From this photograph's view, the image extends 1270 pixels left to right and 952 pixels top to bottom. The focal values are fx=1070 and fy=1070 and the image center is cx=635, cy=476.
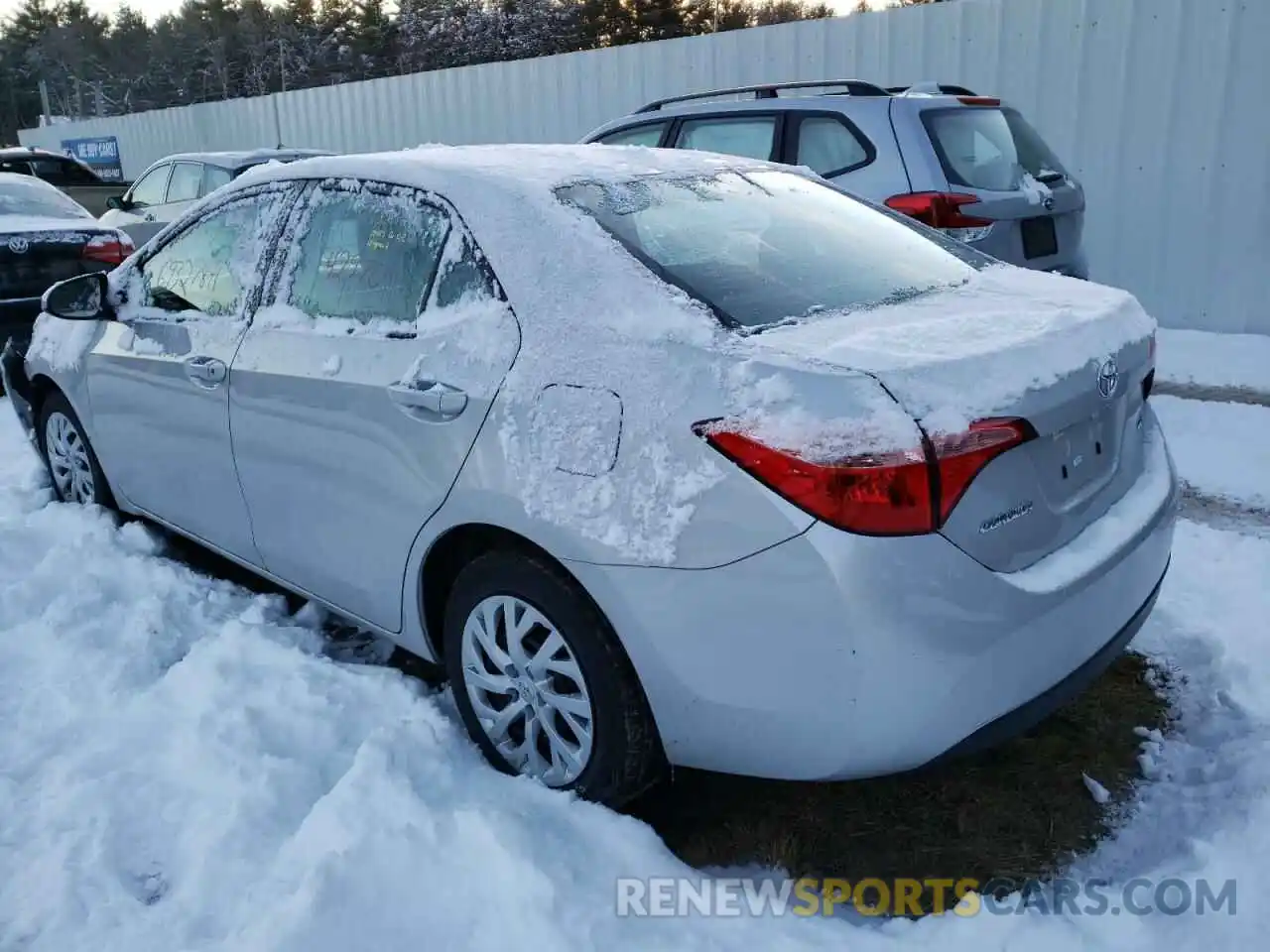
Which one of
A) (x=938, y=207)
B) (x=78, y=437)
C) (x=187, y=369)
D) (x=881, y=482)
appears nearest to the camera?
(x=881, y=482)

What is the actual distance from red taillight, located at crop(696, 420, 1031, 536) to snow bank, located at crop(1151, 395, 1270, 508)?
10.8 ft

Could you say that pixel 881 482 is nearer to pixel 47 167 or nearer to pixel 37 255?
pixel 37 255

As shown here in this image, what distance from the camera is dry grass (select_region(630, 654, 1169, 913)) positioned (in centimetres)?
251

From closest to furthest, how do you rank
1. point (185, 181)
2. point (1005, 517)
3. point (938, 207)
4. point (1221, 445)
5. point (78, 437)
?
point (1005, 517)
point (78, 437)
point (1221, 445)
point (938, 207)
point (185, 181)

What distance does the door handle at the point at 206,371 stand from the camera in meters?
3.37

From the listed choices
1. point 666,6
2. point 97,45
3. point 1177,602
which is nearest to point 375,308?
point 1177,602

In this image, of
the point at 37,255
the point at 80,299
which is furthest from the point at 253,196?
the point at 37,255

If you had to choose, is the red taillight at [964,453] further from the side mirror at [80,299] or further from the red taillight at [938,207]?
the red taillight at [938,207]

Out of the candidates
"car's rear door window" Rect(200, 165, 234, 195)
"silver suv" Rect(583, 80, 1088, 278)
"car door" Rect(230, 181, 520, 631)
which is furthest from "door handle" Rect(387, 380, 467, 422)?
"car's rear door window" Rect(200, 165, 234, 195)

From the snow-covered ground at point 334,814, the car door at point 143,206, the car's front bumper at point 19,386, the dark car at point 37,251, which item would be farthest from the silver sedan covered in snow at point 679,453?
the car door at point 143,206

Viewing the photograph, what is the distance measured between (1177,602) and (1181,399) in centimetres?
311

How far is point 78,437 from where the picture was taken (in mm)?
4496

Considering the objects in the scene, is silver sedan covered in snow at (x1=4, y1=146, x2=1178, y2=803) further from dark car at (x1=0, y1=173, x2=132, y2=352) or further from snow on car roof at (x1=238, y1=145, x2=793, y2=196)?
dark car at (x1=0, y1=173, x2=132, y2=352)

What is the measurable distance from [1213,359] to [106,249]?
25.5 ft
